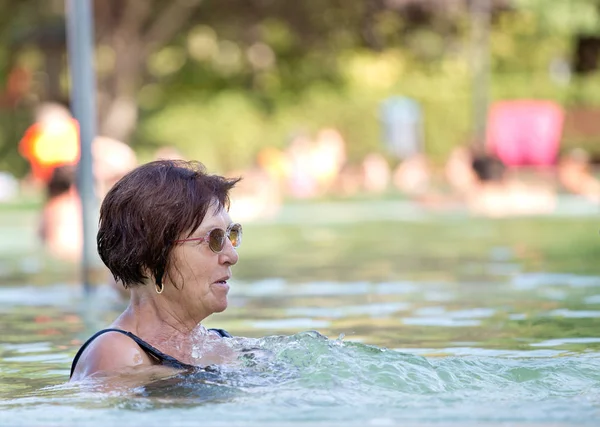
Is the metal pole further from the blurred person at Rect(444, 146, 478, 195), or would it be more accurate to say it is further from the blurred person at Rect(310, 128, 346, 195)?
the blurred person at Rect(310, 128, 346, 195)

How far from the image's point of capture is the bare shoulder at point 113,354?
4.94 metres

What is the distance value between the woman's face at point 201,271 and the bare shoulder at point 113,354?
277 millimetres

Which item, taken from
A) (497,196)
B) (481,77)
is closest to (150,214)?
(497,196)

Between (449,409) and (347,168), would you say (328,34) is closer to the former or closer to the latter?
(347,168)

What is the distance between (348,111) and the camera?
41844 millimetres

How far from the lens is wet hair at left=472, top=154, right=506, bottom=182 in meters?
22.9

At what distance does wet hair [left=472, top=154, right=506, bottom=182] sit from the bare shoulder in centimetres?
1826

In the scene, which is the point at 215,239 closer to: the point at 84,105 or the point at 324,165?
the point at 84,105

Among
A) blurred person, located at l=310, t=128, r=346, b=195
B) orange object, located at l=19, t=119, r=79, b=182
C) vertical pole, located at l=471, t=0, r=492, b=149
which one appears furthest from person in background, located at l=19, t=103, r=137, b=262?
vertical pole, located at l=471, t=0, r=492, b=149

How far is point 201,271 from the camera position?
516cm

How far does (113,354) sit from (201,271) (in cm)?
45

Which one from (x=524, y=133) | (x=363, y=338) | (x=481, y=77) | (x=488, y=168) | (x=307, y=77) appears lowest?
(x=363, y=338)

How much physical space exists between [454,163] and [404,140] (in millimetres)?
14874

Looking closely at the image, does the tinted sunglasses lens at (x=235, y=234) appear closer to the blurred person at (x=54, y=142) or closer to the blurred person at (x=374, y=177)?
the blurred person at (x=54, y=142)
